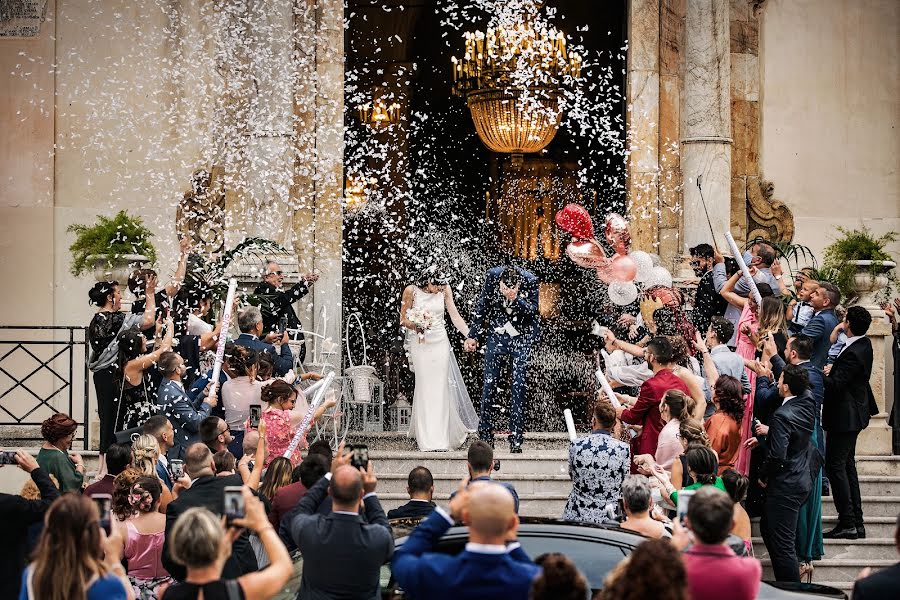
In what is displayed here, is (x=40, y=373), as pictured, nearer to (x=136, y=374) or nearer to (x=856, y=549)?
(x=136, y=374)

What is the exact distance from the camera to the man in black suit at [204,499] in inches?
245

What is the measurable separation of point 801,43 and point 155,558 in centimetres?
1065

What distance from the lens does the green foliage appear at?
1294cm

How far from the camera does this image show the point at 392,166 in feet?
66.8

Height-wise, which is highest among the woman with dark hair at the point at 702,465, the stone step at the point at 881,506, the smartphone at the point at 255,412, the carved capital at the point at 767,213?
the carved capital at the point at 767,213

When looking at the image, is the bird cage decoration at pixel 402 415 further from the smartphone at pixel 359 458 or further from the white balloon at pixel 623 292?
the smartphone at pixel 359 458

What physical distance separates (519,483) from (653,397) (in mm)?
2396

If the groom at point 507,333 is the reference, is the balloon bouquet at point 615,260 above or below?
above

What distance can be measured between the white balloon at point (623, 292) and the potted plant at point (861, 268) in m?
2.63

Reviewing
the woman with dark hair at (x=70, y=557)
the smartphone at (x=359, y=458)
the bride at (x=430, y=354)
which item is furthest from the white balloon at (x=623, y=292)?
the woman with dark hair at (x=70, y=557)

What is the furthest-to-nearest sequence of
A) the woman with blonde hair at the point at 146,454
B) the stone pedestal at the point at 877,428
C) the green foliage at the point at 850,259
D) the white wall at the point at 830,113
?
1. the white wall at the point at 830,113
2. the green foliage at the point at 850,259
3. the stone pedestal at the point at 877,428
4. the woman with blonde hair at the point at 146,454

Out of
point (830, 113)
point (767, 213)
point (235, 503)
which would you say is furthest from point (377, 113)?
point (235, 503)

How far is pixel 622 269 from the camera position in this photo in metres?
11.5

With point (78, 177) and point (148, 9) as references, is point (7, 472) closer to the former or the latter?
point (78, 177)
